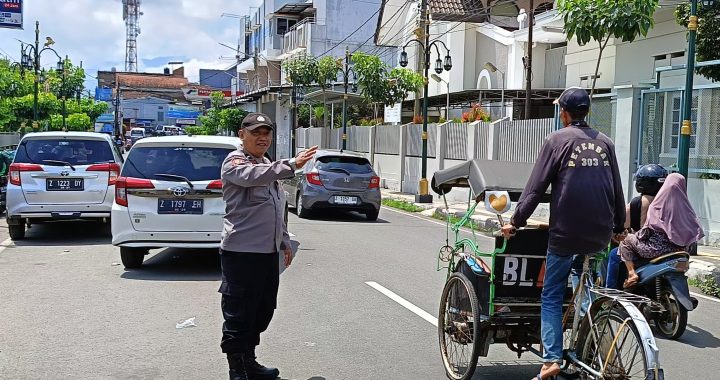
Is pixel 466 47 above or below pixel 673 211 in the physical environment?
above

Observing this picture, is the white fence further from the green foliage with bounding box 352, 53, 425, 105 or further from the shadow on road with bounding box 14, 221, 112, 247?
the shadow on road with bounding box 14, 221, 112, 247

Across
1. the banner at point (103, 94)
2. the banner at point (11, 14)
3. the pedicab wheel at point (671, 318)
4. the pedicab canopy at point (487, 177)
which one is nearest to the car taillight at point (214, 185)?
the pedicab canopy at point (487, 177)

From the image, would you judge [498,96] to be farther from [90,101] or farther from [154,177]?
[90,101]

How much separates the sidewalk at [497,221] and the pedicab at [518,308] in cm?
48

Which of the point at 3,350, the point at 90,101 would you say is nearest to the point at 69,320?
the point at 3,350

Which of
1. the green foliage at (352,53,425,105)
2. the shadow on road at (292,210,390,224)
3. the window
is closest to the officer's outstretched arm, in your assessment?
the window

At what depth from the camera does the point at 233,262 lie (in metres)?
5.23

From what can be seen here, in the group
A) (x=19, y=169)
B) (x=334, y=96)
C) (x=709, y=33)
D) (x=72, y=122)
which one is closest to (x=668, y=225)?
(x=19, y=169)

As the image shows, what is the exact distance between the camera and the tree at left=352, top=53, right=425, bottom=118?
29.8 m

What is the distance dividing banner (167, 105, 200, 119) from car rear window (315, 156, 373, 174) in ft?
287

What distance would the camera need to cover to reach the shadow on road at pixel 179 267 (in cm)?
966

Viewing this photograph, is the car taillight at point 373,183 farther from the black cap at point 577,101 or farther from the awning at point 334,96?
the awning at point 334,96

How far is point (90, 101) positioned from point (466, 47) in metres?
46.2

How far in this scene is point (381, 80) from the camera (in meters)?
30.0
